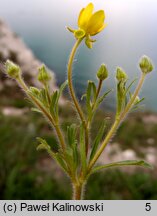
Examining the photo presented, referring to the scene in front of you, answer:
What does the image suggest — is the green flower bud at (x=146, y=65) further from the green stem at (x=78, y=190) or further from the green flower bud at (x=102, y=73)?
the green stem at (x=78, y=190)

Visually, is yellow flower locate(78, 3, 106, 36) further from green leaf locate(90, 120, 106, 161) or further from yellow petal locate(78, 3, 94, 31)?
green leaf locate(90, 120, 106, 161)

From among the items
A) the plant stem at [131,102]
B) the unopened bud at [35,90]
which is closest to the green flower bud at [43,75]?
the unopened bud at [35,90]

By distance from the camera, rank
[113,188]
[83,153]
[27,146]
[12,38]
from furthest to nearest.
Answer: [12,38] → [27,146] → [113,188] → [83,153]

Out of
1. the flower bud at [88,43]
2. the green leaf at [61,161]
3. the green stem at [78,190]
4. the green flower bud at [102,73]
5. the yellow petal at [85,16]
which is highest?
the yellow petal at [85,16]

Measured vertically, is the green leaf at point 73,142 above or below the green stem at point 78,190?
above

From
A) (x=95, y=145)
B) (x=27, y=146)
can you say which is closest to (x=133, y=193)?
(x=27, y=146)

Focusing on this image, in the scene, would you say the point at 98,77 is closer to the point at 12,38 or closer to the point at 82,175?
the point at 82,175

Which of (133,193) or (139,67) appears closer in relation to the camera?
(139,67)

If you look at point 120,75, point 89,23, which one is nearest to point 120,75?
point 120,75
